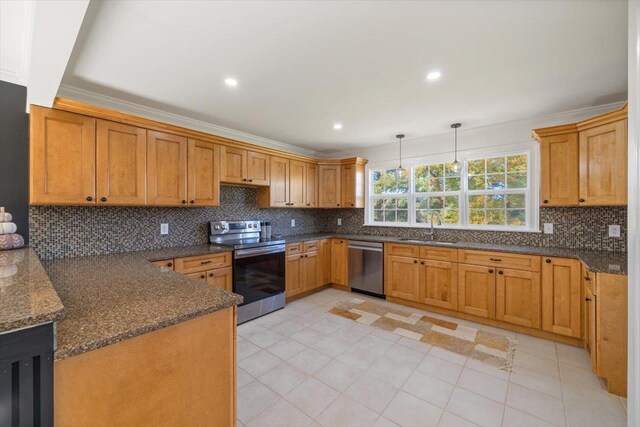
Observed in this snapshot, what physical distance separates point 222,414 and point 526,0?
8.42 feet

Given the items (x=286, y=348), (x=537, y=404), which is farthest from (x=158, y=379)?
(x=537, y=404)

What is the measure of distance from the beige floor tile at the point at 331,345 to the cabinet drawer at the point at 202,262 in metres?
1.30

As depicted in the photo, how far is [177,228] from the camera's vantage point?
323 cm

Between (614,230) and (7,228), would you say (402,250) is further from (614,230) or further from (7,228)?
(7,228)

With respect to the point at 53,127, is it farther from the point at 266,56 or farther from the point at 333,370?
the point at 333,370

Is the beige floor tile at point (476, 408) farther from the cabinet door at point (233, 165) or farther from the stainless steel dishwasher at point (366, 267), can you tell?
the cabinet door at point (233, 165)

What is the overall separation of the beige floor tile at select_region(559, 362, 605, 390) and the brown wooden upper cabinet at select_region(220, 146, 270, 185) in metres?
3.60

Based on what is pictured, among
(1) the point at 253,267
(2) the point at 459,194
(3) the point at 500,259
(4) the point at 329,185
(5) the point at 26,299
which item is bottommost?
(1) the point at 253,267

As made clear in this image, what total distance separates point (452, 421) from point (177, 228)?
3131 mm

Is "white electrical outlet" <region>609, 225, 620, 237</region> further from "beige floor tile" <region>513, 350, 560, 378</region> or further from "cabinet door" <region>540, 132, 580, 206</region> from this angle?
"beige floor tile" <region>513, 350, 560, 378</region>

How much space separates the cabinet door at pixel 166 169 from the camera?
8.89ft

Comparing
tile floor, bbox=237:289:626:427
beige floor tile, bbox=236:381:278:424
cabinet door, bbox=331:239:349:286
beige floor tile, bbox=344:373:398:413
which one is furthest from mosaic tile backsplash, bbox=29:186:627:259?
beige floor tile, bbox=344:373:398:413

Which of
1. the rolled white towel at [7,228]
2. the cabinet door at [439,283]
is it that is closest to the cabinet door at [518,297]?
the cabinet door at [439,283]

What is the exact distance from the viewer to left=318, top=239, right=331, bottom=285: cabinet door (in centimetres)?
438
